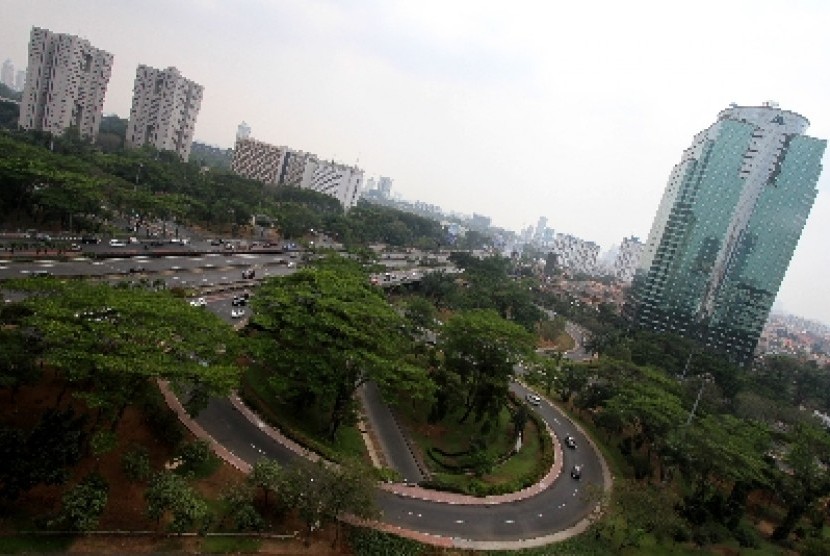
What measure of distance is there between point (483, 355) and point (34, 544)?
36.3 m

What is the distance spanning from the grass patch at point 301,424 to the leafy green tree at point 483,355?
11.4m

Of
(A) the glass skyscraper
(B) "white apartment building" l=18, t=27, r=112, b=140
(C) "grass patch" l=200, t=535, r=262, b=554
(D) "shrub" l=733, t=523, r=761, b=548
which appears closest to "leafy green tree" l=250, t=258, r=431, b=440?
(C) "grass patch" l=200, t=535, r=262, b=554

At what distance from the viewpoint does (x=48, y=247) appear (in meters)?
63.7

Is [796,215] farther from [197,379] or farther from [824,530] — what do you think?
[197,379]

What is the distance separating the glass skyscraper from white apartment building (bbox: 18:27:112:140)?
14941cm

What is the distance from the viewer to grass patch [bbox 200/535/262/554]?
27.7m

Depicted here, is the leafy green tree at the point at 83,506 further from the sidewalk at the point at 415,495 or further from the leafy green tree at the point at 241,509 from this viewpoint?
the sidewalk at the point at 415,495

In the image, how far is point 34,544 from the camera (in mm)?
24328

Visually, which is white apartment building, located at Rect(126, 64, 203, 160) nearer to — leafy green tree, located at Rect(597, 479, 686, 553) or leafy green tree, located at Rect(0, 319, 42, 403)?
leafy green tree, located at Rect(0, 319, 42, 403)

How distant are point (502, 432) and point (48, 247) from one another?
5558 cm

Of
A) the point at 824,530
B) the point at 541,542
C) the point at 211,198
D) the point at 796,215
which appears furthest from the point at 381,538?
the point at 796,215

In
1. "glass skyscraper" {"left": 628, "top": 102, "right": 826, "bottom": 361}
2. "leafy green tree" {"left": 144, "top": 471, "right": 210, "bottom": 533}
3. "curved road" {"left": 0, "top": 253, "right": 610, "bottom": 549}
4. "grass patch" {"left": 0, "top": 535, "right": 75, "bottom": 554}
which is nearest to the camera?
Result: "grass patch" {"left": 0, "top": 535, "right": 75, "bottom": 554}

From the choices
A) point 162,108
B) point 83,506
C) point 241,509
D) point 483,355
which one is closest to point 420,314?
point 483,355

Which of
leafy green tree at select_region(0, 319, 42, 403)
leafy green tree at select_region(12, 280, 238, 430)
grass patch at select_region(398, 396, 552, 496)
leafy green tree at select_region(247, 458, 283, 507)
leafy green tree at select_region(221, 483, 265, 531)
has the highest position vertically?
leafy green tree at select_region(12, 280, 238, 430)
